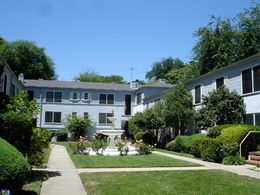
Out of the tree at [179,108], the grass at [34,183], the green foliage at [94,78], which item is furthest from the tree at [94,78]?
the grass at [34,183]

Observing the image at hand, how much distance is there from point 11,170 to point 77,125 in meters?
39.2

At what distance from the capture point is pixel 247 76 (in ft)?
70.5

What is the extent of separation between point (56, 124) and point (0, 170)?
42808 millimetres

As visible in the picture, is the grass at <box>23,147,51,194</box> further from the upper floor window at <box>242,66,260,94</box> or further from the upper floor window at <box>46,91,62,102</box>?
the upper floor window at <box>46,91,62,102</box>

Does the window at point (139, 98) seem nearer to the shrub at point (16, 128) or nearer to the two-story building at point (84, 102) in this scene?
the two-story building at point (84, 102)

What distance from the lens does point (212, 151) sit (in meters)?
18.5

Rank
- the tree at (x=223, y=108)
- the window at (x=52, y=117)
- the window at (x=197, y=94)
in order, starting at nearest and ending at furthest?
the tree at (x=223, y=108)
the window at (x=197, y=94)
the window at (x=52, y=117)

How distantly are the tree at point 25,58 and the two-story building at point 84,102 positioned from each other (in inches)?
701

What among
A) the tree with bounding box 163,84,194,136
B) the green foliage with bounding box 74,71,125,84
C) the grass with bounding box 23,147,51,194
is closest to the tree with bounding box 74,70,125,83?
the green foliage with bounding box 74,71,125,84

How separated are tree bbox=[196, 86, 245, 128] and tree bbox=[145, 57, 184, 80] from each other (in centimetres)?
6452

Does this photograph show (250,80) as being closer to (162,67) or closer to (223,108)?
(223,108)

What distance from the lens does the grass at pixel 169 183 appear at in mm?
9794

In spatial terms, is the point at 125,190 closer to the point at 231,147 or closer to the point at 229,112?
the point at 231,147

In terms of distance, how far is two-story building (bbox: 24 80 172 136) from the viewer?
49.7 metres
